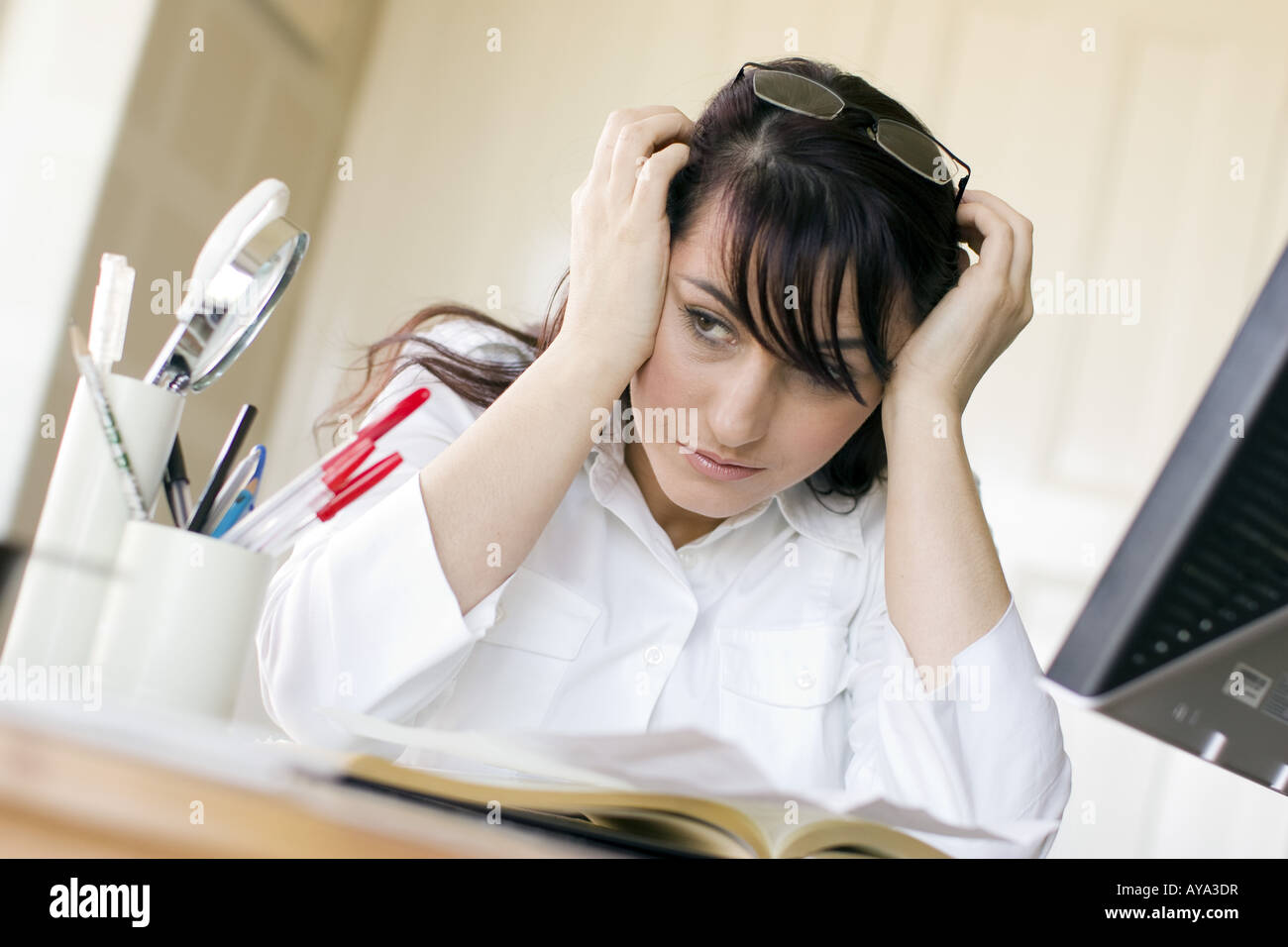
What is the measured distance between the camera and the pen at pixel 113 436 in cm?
54

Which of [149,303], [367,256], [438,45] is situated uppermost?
[438,45]

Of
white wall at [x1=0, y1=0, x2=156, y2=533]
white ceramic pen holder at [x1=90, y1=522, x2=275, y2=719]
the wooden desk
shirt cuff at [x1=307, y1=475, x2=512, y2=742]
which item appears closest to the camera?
the wooden desk

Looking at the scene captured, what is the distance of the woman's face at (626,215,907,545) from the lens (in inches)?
35.5

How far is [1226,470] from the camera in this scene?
417mm

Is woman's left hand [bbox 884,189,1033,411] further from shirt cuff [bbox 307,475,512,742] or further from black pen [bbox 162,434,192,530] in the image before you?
black pen [bbox 162,434,192,530]

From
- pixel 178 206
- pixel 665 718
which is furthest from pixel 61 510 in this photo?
pixel 178 206

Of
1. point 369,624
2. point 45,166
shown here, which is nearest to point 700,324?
point 369,624

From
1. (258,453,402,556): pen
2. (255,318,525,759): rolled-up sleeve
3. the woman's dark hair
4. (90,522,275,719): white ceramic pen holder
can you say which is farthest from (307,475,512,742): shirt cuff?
the woman's dark hair

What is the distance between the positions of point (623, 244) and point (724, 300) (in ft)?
0.36

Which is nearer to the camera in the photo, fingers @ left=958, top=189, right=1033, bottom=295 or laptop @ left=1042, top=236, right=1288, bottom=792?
laptop @ left=1042, top=236, right=1288, bottom=792

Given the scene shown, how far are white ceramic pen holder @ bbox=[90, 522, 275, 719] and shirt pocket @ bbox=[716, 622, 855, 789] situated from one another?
1.87 feet

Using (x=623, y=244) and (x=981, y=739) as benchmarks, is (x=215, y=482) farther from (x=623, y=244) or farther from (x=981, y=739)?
(x=981, y=739)
